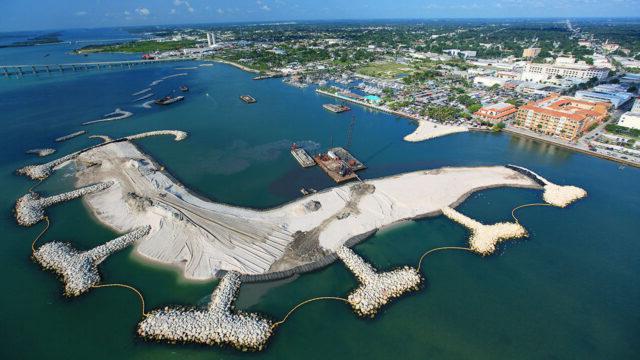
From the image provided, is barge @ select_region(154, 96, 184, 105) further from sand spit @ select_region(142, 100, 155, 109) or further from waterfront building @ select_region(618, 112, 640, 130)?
waterfront building @ select_region(618, 112, 640, 130)

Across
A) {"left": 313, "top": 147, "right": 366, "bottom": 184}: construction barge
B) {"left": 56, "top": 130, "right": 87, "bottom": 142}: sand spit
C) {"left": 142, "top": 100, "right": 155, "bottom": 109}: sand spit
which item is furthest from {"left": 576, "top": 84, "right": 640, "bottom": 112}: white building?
{"left": 56, "top": 130, "right": 87, "bottom": 142}: sand spit

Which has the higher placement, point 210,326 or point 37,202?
point 37,202

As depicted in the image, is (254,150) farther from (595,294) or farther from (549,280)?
(595,294)

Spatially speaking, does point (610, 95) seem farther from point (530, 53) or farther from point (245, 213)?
point (245, 213)

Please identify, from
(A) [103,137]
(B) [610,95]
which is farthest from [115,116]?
(B) [610,95]

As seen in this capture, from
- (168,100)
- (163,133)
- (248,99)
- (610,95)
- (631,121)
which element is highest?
(610,95)

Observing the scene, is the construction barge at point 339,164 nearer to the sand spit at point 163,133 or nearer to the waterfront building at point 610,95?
the sand spit at point 163,133

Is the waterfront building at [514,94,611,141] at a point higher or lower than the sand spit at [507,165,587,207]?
higher
